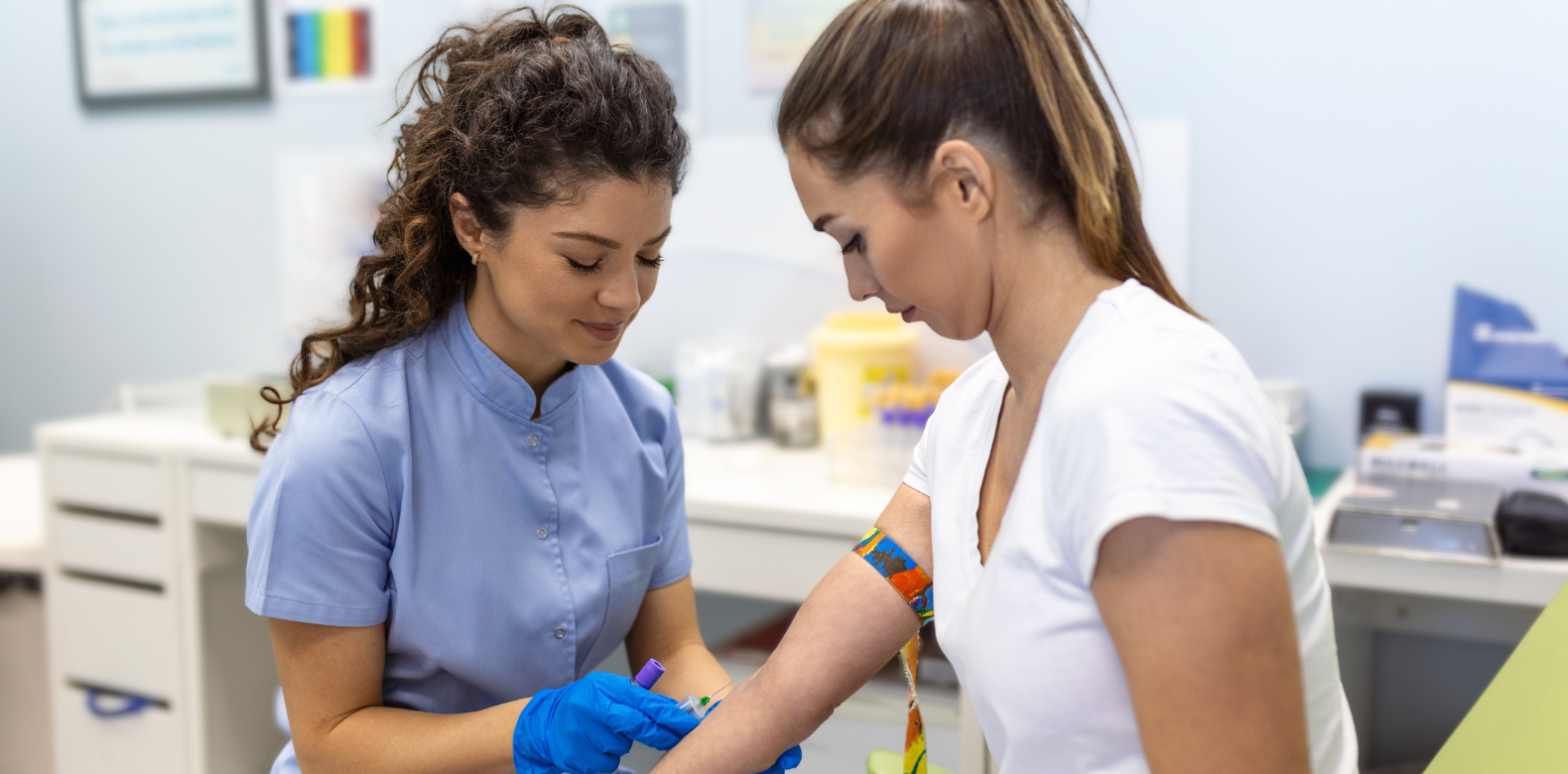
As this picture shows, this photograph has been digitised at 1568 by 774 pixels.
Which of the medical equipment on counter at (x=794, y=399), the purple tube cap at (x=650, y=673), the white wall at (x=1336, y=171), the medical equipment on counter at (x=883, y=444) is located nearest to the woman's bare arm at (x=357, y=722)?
the purple tube cap at (x=650, y=673)

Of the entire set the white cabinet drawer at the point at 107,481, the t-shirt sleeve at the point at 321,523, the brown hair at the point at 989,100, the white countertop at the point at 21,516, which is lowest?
the white countertop at the point at 21,516

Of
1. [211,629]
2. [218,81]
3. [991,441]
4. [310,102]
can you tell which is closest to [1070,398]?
[991,441]

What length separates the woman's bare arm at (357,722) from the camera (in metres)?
0.98

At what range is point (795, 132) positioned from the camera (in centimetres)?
78

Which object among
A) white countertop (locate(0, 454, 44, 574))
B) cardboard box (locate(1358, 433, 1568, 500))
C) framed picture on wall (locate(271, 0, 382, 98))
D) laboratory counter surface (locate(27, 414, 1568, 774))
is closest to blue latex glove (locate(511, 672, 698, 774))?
laboratory counter surface (locate(27, 414, 1568, 774))

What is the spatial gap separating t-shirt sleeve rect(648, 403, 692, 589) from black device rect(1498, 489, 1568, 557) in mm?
1019

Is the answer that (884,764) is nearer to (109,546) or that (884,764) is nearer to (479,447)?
(479,447)

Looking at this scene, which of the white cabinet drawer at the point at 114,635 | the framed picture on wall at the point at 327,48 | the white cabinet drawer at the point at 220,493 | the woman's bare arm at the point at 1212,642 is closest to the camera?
the woman's bare arm at the point at 1212,642

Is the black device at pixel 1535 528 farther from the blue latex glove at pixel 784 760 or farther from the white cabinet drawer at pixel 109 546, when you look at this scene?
the white cabinet drawer at pixel 109 546

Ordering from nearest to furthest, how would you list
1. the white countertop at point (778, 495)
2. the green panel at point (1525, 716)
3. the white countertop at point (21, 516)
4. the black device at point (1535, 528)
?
1. the green panel at point (1525, 716)
2. the black device at point (1535, 528)
3. the white countertop at point (778, 495)
4. the white countertop at point (21, 516)

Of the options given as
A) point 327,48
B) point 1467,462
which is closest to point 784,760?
point 1467,462

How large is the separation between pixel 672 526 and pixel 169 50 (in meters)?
2.12

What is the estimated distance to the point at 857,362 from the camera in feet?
6.75

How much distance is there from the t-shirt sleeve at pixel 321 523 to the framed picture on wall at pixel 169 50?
6.30 ft
